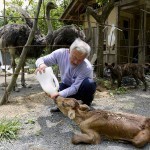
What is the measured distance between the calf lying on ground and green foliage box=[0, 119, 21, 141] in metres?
0.86

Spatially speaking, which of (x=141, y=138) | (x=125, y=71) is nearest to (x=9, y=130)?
(x=141, y=138)

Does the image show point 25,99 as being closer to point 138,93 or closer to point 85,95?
point 85,95

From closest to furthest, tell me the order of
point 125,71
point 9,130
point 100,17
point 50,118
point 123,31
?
point 9,130 < point 50,118 < point 125,71 < point 100,17 < point 123,31

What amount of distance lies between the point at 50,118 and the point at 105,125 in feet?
4.92

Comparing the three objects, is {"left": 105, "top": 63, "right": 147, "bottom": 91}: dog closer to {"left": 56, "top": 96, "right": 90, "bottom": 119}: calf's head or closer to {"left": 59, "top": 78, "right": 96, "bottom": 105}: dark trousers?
{"left": 59, "top": 78, "right": 96, "bottom": 105}: dark trousers

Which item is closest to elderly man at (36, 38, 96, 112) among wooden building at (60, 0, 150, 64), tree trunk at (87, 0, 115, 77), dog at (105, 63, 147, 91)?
dog at (105, 63, 147, 91)

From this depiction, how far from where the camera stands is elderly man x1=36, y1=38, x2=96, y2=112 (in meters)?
4.56

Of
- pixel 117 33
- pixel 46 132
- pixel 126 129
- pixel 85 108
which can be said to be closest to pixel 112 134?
pixel 126 129

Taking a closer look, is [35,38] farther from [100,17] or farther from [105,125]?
[105,125]

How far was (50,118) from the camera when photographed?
5152 millimetres

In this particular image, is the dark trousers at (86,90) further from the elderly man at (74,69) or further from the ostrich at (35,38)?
the ostrich at (35,38)

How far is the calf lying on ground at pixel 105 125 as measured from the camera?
382 centimetres

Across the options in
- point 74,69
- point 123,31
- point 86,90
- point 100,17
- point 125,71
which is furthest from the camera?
point 123,31

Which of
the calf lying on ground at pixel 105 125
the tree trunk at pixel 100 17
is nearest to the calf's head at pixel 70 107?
the calf lying on ground at pixel 105 125
